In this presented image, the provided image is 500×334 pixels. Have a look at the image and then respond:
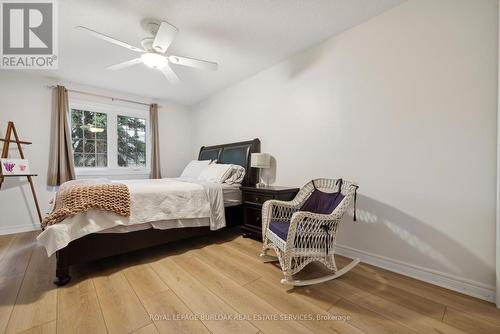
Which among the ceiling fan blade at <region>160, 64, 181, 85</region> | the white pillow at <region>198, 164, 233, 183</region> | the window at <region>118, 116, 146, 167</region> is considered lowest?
the white pillow at <region>198, 164, 233, 183</region>

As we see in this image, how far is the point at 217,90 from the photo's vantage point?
4113 millimetres

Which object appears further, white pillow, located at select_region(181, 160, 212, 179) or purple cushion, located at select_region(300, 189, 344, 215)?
white pillow, located at select_region(181, 160, 212, 179)

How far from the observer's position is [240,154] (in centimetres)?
342

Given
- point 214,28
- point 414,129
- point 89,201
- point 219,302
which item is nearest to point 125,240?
point 89,201

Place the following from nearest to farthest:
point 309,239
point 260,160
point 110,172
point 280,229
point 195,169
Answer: point 309,239, point 280,229, point 260,160, point 195,169, point 110,172

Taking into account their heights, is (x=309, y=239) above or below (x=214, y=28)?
below

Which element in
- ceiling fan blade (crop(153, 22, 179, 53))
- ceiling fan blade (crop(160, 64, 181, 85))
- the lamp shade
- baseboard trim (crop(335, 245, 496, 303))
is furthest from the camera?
the lamp shade

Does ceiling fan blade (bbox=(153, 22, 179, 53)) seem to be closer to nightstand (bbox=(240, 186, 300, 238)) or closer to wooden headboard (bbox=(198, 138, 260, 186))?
wooden headboard (bbox=(198, 138, 260, 186))

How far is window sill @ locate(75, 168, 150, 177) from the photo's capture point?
12.2 feet

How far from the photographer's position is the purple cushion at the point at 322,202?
6.47 ft

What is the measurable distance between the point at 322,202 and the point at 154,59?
227cm

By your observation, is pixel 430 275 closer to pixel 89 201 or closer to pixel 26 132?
pixel 89 201

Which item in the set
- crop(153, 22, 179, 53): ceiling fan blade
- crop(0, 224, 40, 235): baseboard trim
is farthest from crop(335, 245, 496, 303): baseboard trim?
crop(0, 224, 40, 235): baseboard trim

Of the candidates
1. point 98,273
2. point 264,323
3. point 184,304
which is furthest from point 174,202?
point 264,323
